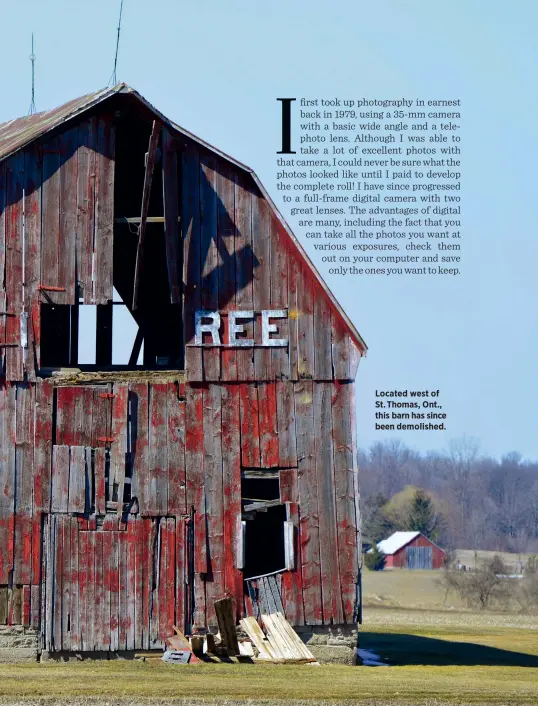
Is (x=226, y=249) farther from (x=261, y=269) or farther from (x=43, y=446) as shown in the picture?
(x=43, y=446)

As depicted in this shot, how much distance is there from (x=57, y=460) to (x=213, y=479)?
117 inches

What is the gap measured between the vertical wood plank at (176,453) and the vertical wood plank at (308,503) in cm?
223

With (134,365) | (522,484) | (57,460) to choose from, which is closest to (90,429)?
(57,460)

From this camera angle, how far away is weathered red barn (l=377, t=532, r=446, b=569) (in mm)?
110000

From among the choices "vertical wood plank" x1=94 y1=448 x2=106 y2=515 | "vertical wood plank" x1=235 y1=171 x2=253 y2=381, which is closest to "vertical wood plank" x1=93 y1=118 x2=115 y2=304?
"vertical wood plank" x1=235 y1=171 x2=253 y2=381

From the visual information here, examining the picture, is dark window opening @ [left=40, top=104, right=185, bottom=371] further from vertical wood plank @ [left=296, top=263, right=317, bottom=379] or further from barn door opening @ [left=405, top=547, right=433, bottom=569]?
barn door opening @ [left=405, top=547, right=433, bottom=569]

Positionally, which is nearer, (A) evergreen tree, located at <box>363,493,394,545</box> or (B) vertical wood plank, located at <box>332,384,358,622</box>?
(B) vertical wood plank, located at <box>332,384,358,622</box>

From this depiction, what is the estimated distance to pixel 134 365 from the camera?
31.3 metres

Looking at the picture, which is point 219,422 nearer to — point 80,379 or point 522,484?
point 80,379

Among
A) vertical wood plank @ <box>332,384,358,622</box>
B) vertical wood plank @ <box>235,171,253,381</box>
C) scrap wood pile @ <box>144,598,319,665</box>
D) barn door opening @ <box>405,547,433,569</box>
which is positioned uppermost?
vertical wood plank @ <box>235,171,253,381</box>

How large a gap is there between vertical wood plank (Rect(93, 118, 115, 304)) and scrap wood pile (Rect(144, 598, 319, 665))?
21.1 feet

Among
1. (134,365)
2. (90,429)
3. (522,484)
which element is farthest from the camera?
(522,484)

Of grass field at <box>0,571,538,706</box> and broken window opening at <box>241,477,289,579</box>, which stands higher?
broken window opening at <box>241,477,289,579</box>

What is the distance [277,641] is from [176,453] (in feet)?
13.2
